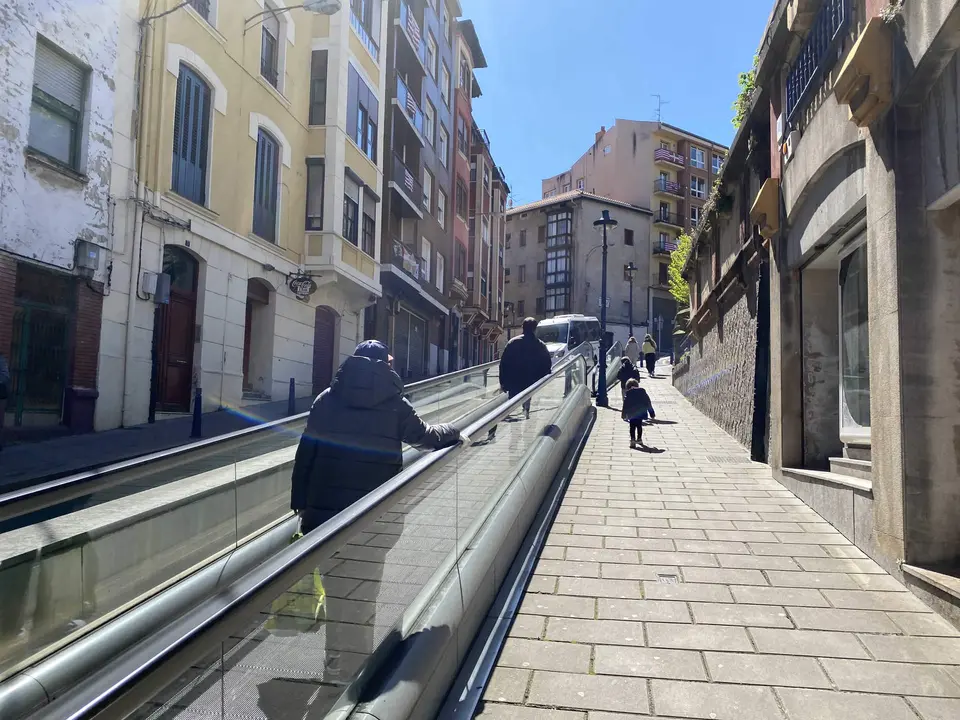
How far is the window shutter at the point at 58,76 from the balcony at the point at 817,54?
10528 millimetres

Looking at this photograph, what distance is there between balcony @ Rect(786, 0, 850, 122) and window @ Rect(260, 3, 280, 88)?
41.6 ft

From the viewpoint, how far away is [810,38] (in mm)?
7273

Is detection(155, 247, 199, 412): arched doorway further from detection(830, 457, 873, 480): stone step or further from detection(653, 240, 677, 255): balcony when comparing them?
detection(653, 240, 677, 255): balcony

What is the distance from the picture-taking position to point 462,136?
35156 millimetres

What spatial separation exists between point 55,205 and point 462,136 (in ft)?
87.9

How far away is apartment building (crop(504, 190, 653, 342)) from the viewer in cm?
5491

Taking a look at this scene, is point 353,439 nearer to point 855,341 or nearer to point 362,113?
point 855,341

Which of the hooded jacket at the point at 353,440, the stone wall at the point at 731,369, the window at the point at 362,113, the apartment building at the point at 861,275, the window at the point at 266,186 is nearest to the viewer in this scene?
the hooded jacket at the point at 353,440

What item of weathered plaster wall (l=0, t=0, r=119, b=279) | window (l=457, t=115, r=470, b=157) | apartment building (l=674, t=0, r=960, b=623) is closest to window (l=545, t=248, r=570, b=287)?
window (l=457, t=115, r=470, b=157)

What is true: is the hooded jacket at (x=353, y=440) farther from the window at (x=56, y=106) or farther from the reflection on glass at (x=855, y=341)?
the window at (x=56, y=106)

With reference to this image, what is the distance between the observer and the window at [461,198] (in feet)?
113

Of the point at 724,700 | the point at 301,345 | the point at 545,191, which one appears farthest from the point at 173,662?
the point at 545,191

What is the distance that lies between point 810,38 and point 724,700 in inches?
271

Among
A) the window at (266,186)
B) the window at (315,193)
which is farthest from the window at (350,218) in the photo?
the window at (266,186)
